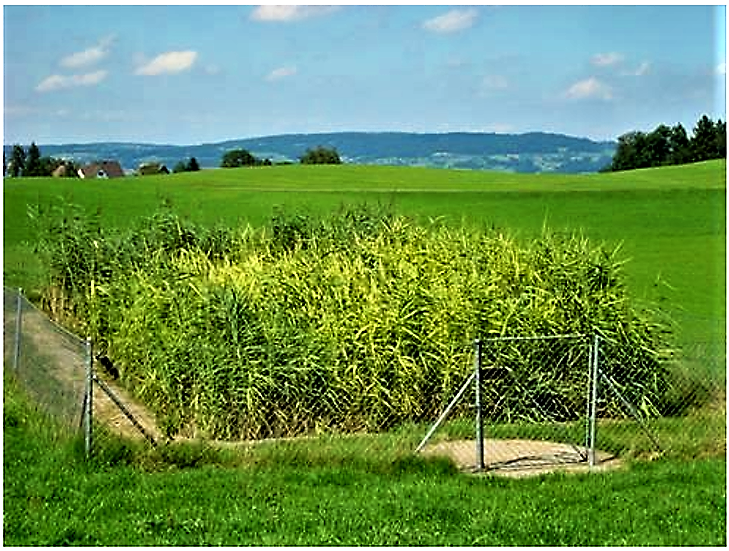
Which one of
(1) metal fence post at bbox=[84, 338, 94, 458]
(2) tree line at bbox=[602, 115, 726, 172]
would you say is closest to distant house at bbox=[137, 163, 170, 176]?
(2) tree line at bbox=[602, 115, 726, 172]

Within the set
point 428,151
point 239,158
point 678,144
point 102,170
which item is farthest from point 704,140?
point 102,170

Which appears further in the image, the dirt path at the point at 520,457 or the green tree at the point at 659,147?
the green tree at the point at 659,147

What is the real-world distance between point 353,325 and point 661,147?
92631mm

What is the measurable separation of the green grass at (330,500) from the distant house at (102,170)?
91.4 m

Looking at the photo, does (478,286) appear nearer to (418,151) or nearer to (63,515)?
(63,515)

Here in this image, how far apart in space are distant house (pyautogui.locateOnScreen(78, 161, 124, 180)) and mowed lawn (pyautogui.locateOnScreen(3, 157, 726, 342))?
117 feet

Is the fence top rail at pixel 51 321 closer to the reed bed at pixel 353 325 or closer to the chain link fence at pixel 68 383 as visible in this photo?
the chain link fence at pixel 68 383

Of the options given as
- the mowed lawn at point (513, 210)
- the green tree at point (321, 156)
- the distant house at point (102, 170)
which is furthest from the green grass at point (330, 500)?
the distant house at point (102, 170)

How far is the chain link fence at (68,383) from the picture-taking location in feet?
32.8

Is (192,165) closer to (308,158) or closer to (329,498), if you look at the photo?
(308,158)

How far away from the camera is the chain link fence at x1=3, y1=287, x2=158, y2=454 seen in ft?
32.8

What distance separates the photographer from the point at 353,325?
1235 cm

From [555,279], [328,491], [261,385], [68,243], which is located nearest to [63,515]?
[328,491]

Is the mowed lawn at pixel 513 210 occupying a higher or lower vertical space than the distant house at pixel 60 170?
lower
